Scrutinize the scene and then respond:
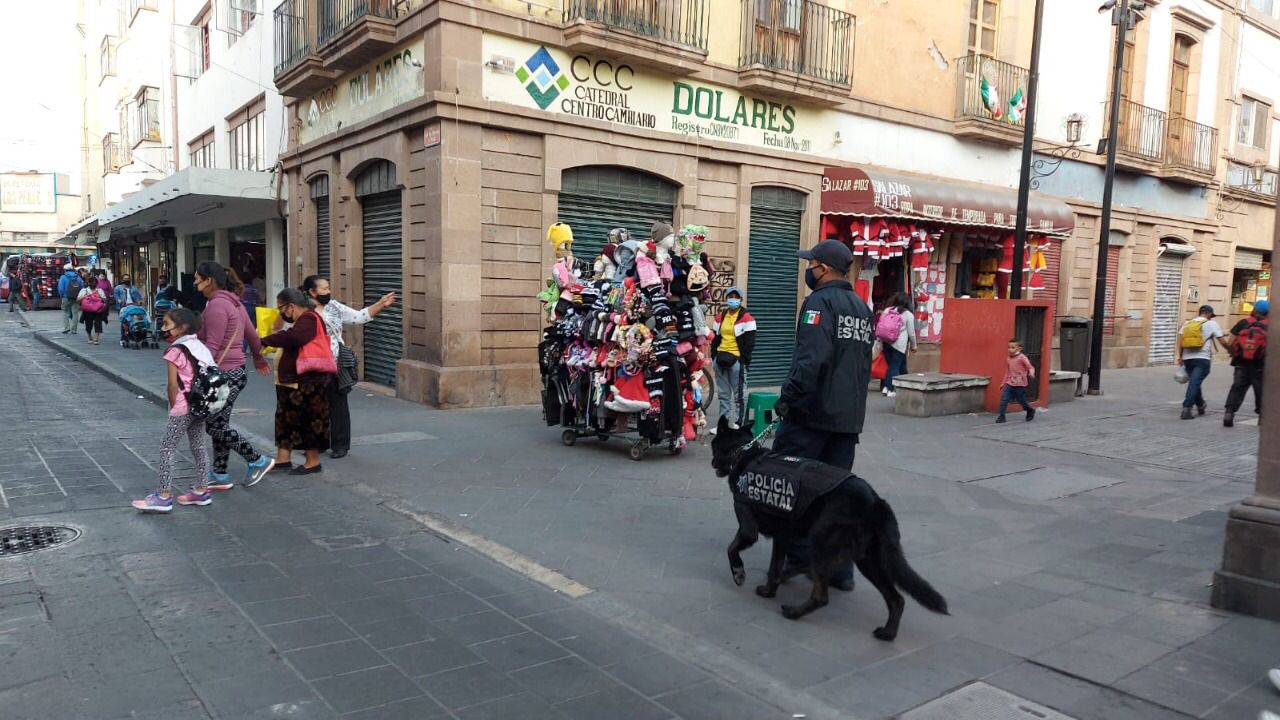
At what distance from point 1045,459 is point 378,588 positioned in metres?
7.32

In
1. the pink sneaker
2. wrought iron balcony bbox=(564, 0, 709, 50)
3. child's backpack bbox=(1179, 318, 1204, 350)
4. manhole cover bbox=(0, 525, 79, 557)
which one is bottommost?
manhole cover bbox=(0, 525, 79, 557)

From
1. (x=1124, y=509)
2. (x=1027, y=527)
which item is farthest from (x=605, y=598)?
(x=1124, y=509)

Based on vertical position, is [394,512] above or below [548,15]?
below

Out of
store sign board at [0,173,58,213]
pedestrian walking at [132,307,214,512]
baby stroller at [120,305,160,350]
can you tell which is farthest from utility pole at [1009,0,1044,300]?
store sign board at [0,173,58,213]

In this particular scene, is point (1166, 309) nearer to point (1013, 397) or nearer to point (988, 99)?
point (988, 99)

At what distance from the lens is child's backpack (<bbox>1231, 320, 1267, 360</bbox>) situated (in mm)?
11156

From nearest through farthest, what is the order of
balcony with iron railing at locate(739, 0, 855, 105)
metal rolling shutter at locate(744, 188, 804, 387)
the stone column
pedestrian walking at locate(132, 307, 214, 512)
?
the stone column < pedestrian walking at locate(132, 307, 214, 512) < balcony with iron railing at locate(739, 0, 855, 105) < metal rolling shutter at locate(744, 188, 804, 387)

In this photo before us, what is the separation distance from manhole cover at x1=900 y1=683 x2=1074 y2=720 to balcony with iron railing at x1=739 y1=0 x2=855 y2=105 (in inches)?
473

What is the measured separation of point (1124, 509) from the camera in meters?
7.12

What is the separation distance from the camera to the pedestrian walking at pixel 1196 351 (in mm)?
12117

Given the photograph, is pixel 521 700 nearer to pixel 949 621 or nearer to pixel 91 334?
pixel 949 621

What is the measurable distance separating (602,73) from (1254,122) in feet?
75.8

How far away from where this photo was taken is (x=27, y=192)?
216ft

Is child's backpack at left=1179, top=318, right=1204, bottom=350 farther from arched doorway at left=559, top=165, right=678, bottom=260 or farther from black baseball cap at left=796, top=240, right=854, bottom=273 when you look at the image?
black baseball cap at left=796, top=240, right=854, bottom=273
